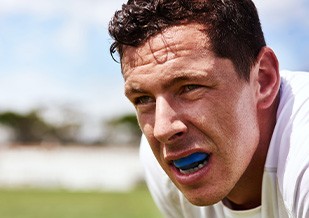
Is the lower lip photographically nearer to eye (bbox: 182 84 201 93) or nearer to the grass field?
eye (bbox: 182 84 201 93)

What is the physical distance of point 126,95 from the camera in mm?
4016

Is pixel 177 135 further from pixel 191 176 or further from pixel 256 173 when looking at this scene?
pixel 256 173

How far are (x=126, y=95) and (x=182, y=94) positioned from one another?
331 millimetres

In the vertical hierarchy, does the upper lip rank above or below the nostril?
below

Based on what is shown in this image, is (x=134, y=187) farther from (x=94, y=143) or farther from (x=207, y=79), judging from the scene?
(x=207, y=79)

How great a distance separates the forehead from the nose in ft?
0.66

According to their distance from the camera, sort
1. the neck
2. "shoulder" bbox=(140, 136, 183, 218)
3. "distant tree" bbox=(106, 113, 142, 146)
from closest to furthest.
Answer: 1. the neck
2. "shoulder" bbox=(140, 136, 183, 218)
3. "distant tree" bbox=(106, 113, 142, 146)

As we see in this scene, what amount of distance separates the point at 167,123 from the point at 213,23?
1.75 feet

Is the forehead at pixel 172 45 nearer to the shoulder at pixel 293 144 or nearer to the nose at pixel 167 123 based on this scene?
the nose at pixel 167 123

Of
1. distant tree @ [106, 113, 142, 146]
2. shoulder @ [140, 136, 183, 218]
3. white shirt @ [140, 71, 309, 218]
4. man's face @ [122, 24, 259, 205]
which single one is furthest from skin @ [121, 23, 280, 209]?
distant tree @ [106, 113, 142, 146]

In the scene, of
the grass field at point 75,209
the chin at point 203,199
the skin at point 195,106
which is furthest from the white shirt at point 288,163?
the grass field at point 75,209

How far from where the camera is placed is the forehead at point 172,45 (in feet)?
12.5

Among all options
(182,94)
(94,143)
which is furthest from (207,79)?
(94,143)

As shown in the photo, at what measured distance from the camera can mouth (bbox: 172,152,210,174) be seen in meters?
3.79
